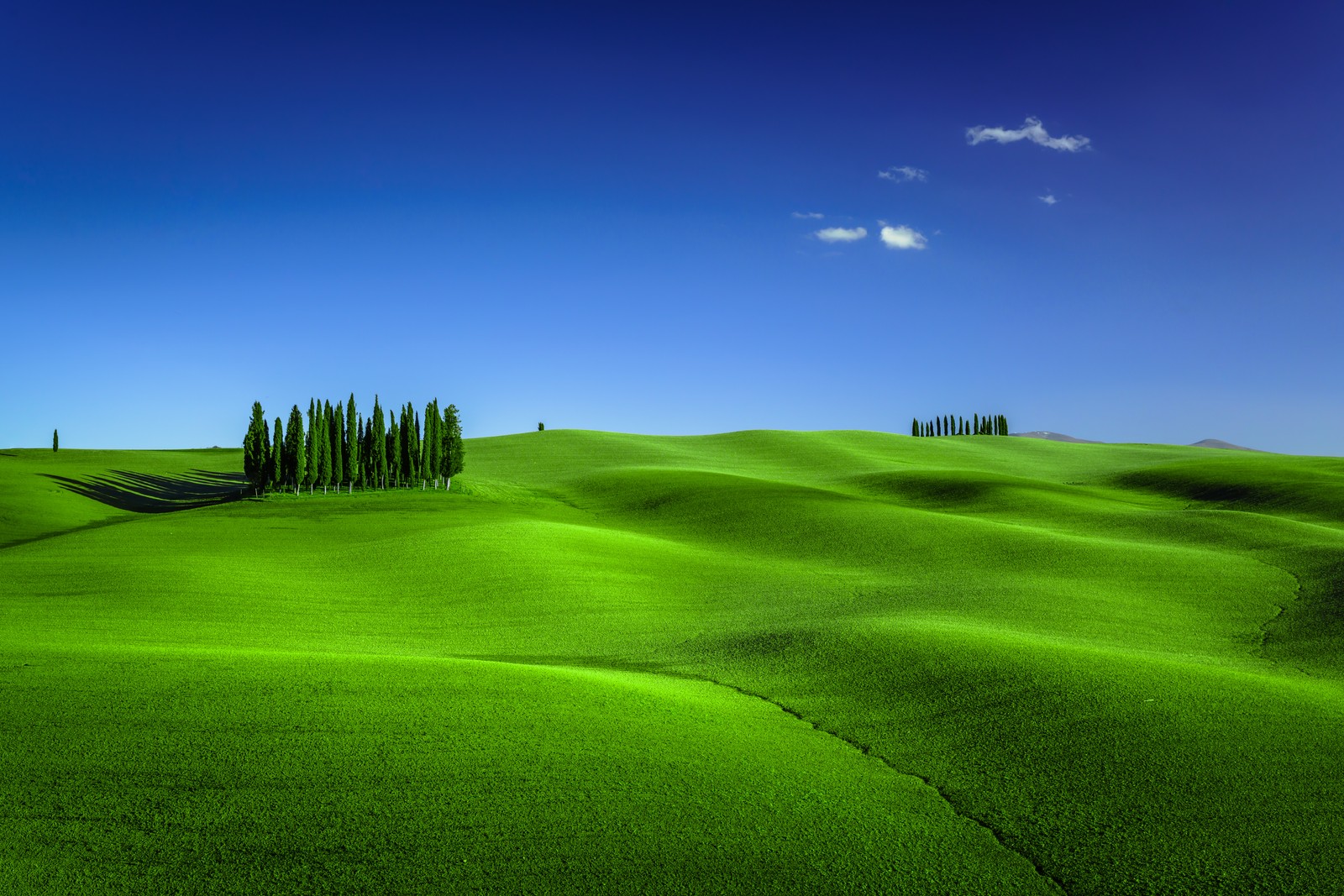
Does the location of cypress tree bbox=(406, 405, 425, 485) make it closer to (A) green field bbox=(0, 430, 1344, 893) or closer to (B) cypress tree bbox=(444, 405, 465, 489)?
(B) cypress tree bbox=(444, 405, 465, 489)

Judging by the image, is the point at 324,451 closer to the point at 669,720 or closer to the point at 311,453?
the point at 311,453

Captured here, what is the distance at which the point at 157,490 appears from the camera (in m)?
60.0

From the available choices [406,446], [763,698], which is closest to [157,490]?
[406,446]

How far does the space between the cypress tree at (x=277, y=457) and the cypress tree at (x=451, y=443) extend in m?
10.5

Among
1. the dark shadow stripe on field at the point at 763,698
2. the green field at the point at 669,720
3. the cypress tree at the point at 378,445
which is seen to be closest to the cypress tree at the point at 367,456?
the cypress tree at the point at 378,445

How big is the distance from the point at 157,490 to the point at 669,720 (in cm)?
6176

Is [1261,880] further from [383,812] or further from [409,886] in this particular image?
[383,812]

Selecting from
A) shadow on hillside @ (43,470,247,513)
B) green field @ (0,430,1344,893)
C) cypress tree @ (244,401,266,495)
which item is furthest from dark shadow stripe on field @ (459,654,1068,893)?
cypress tree @ (244,401,266,495)

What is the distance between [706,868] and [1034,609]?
51.4ft

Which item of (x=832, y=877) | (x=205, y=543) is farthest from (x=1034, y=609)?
(x=205, y=543)

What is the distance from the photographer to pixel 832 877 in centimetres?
684

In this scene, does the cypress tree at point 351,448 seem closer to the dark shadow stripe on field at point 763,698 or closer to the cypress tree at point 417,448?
the cypress tree at point 417,448

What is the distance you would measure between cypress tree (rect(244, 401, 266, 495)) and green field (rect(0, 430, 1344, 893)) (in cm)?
2567

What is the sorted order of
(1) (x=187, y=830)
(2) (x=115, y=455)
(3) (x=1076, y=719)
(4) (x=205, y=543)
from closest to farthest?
(1) (x=187, y=830) < (3) (x=1076, y=719) < (4) (x=205, y=543) < (2) (x=115, y=455)
